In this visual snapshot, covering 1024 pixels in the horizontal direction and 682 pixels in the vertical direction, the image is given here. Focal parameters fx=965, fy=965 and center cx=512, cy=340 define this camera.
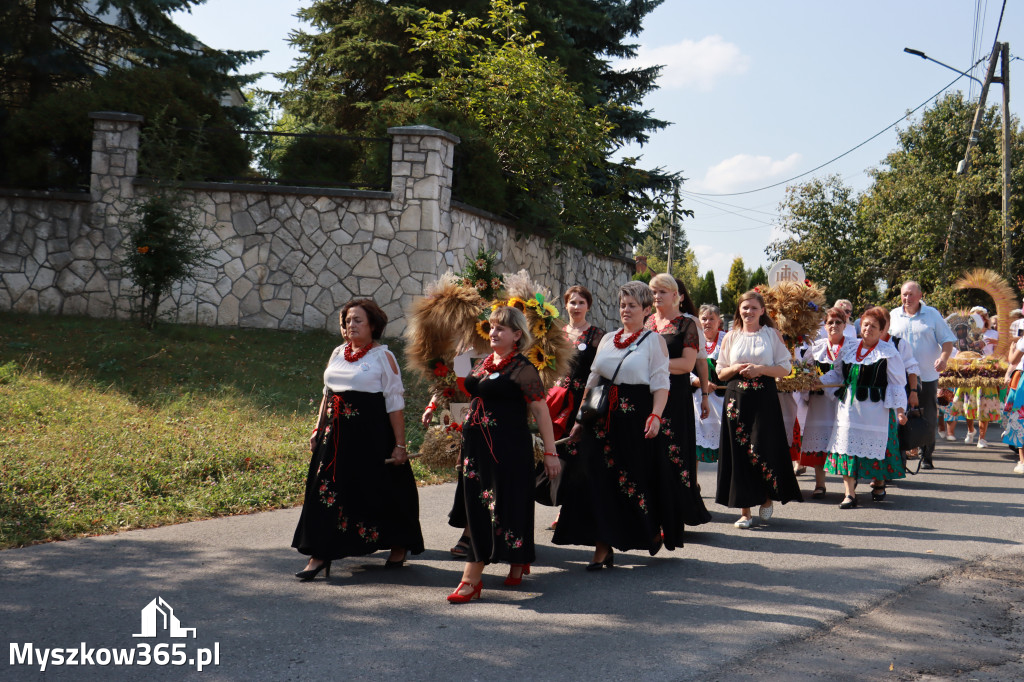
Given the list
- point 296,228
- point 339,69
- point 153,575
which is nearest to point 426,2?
point 339,69

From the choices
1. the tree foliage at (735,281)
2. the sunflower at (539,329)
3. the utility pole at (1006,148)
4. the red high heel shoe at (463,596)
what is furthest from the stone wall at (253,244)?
the tree foliage at (735,281)

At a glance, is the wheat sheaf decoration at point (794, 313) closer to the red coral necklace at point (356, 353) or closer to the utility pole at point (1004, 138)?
→ the red coral necklace at point (356, 353)

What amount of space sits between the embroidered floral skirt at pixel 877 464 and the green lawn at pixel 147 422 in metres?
4.15

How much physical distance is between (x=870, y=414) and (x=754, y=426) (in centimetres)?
176

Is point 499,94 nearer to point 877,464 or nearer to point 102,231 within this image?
point 102,231

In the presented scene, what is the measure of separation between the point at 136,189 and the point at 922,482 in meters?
12.7

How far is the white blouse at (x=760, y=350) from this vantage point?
8281 mm

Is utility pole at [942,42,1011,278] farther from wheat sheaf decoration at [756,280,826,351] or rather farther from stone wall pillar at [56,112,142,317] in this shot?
stone wall pillar at [56,112,142,317]

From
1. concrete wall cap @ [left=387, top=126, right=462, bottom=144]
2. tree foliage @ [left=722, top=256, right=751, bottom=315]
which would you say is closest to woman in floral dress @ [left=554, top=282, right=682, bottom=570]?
concrete wall cap @ [left=387, top=126, right=462, bottom=144]

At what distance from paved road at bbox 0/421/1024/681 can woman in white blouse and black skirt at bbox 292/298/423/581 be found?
27cm

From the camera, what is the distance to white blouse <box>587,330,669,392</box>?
6.69 m

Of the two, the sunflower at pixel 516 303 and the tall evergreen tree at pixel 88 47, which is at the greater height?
the tall evergreen tree at pixel 88 47

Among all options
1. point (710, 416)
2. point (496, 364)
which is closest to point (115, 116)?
point (710, 416)

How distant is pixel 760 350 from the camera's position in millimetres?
8273
